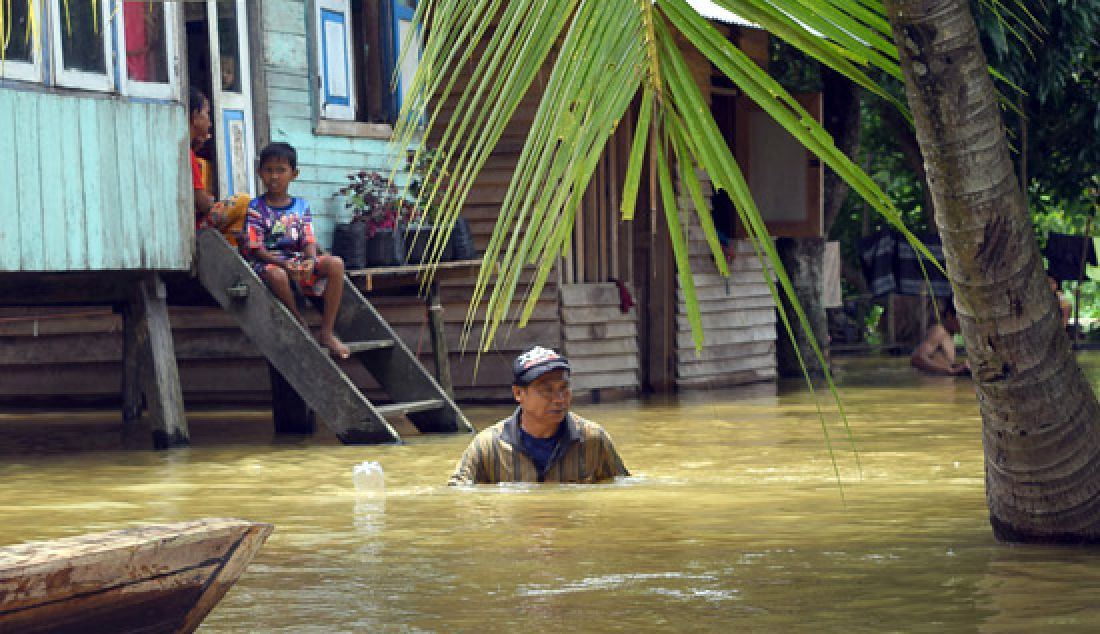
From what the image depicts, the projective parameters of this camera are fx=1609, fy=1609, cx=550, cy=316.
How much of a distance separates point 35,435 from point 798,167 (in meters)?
9.11

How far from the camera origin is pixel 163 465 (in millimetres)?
10430

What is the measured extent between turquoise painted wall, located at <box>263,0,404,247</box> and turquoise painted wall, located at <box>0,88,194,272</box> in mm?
1739

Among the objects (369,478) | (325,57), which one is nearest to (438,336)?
(325,57)

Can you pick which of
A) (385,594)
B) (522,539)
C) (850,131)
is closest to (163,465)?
(522,539)

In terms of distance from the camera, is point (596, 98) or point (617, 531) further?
point (617, 531)

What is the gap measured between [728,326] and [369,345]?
23.7 feet

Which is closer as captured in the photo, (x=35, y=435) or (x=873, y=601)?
(x=873, y=601)

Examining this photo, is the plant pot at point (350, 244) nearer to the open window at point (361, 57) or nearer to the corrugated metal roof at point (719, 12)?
the open window at point (361, 57)

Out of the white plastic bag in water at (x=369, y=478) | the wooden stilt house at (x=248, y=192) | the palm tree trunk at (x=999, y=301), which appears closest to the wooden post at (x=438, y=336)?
the wooden stilt house at (x=248, y=192)

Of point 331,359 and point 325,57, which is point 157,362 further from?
point 325,57

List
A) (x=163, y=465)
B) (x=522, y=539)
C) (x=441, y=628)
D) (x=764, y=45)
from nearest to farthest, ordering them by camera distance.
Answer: (x=441, y=628)
(x=522, y=539)
(x=163, y=465)
(x=764, y=45)

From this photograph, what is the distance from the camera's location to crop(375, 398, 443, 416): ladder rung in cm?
1136

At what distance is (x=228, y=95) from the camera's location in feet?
42.0

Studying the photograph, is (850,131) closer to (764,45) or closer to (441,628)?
(764,45)
